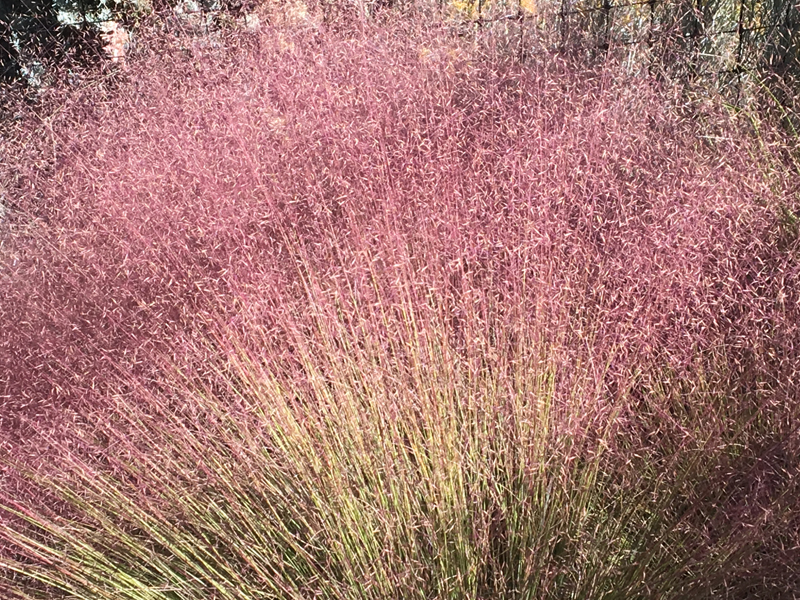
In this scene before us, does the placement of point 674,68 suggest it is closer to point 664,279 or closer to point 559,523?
point 664,279

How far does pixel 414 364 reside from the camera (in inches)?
66.1

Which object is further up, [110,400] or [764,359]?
[110,400]

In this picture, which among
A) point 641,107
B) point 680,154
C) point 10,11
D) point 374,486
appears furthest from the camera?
point 10,11

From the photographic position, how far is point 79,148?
2.99 meters

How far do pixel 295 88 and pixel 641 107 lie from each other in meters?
1.14

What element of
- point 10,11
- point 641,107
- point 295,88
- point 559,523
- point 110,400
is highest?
point 10,11

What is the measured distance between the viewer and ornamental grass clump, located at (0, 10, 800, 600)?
1.57 metres

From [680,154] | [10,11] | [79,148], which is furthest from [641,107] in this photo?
[10,11]

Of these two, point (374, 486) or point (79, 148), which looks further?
point (79, 148)

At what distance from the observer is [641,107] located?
245 centimetres

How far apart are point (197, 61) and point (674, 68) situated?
5.83 ft

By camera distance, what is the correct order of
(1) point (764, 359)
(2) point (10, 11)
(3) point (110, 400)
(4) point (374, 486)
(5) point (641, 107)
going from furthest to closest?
(2) point (10, 11) → (5) point (641, 107) → (3) point (110, 400) → (1) point (764, 359) → (4) point (374, 486)

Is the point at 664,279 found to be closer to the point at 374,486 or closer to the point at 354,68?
the point at 374,486

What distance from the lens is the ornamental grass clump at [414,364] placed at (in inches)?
61.6
